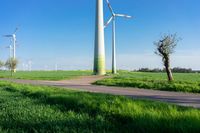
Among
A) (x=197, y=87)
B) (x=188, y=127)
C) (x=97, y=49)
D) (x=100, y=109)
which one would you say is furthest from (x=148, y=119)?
(x=97, y=49)

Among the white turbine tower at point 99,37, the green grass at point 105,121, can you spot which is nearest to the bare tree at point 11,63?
the white turbine tower at point 99,37

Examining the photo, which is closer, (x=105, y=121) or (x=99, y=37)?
(x=105, y=121)

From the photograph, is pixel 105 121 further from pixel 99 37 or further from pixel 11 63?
pixel 11 63

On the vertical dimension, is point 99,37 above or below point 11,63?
above

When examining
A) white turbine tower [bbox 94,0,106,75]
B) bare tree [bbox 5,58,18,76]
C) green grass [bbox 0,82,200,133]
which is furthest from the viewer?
bare tree [bbox 5,58,18,76]

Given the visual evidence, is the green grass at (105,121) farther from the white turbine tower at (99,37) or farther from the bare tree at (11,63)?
the bare tree at (11,63)

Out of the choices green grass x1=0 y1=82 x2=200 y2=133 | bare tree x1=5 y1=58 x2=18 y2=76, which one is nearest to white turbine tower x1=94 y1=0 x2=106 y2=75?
bare tree x1=5 y1=58 x2=18 y2=76

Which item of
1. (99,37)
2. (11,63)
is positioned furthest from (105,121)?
(11,63)

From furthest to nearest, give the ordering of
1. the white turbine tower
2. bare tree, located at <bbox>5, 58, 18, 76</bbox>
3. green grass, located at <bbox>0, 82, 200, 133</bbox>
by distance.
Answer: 1. bare tree, located at <bbox>5, 58, 18, 76</bbox>
2. the white turbine tower
3. green grass, located at <bbox>0, 82, 200, 133</bbox>

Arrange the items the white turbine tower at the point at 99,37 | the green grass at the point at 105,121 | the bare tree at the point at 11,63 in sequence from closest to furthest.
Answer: the green grass at the point at 105,121 < the white turbine tower at the point at 99,37 < the bare tree at the point at 11,63

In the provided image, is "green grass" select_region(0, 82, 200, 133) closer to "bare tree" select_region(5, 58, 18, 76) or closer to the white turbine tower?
the white turbine tower

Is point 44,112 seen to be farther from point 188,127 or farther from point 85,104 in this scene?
point 188,127

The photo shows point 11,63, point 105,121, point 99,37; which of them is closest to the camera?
point 105,121

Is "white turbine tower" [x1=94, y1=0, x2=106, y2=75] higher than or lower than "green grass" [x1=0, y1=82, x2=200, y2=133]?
higher
